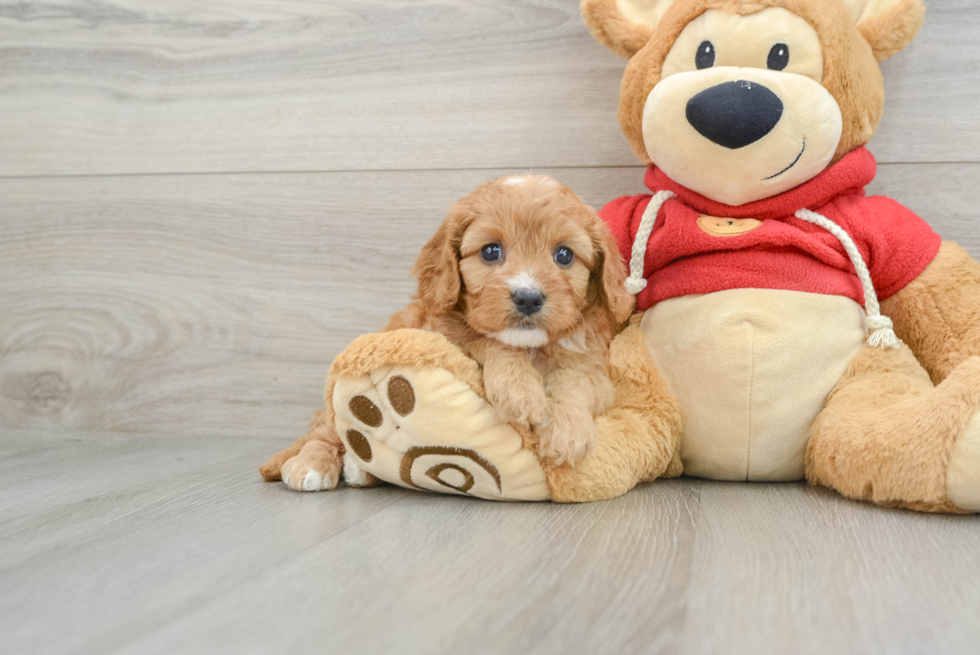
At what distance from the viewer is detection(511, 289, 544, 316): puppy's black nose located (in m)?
1.07

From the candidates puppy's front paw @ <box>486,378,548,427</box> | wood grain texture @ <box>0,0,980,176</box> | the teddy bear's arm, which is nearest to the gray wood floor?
wood grain texture @ <box>0,0,980,176</box>

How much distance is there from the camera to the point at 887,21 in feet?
4.07

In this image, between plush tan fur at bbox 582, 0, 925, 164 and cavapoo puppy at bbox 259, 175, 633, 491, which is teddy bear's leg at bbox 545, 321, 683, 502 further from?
plush tan fur at bbox 582, 0, 925, 164

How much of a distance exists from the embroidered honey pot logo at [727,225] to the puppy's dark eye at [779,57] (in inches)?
9.5

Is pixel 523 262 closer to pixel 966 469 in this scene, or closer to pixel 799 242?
pixel 799 242

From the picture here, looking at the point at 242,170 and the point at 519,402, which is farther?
the point at 242,170

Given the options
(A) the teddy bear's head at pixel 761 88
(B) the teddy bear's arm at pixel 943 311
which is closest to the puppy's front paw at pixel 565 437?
(A) the teddy bear's head at pixel 761 88

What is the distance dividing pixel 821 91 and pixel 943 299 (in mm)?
384

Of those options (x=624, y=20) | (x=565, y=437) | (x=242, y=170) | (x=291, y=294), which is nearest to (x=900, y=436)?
(x=565, y=437)

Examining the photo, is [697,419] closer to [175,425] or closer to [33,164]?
[175,425]

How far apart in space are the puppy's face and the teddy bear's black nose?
22cm

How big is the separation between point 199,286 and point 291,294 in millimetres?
234

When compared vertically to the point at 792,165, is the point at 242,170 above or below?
below

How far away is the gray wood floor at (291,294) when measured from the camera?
2.66 feet
